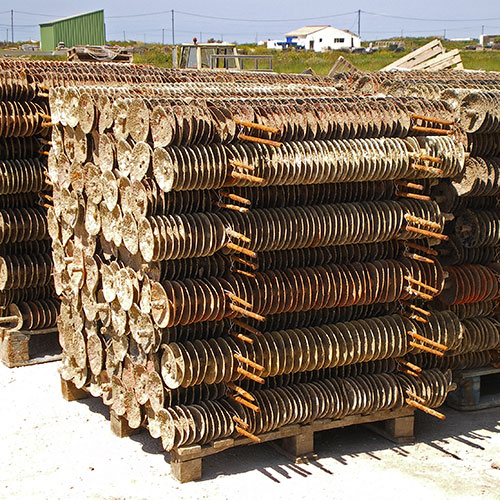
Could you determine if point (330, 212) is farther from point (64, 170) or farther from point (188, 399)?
point (64, 170)

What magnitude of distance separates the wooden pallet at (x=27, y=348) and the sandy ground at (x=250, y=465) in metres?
1.54

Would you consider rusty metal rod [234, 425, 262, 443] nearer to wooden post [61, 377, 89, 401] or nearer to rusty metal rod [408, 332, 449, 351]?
rusty metal rod [408, 332, 449, 351]

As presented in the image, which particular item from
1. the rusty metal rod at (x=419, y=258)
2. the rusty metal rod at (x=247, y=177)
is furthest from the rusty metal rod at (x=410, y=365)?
the rusty metal rod at (x=247, y=177)

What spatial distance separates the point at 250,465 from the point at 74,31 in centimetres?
4009

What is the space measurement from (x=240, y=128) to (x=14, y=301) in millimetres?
4916

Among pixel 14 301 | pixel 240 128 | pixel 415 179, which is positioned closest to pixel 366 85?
pixel 415 179

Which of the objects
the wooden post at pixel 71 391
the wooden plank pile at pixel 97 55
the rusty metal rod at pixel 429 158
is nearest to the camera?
the rusty metal rod at pixel 429 158

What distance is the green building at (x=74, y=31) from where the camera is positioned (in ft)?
145

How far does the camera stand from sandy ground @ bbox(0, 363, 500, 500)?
817 cm

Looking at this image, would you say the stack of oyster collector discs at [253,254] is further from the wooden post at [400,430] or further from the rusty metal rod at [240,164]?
the wooden post at [400,430]

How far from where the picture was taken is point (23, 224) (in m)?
11.4

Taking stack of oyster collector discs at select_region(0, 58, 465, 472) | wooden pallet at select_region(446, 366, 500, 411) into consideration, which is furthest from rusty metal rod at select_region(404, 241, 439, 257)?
wooden pallet at select_region(446, 366, 500, 411)

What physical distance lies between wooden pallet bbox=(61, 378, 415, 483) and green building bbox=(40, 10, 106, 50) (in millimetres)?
36647

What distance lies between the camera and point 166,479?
8.35 m
